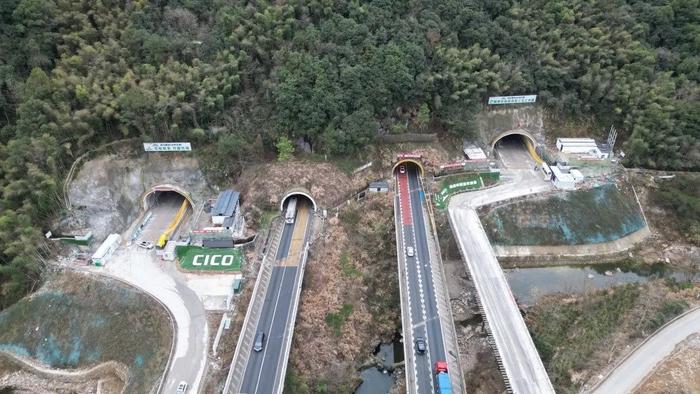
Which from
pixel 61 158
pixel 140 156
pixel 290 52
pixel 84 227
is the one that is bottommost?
pixel 84 227

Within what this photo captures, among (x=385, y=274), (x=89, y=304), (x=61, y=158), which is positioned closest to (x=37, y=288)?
(x=89, y=304)

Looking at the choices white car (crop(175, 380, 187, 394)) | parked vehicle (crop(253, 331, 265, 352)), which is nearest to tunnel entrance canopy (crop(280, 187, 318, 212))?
parked vehicle (crop(253, 331, 265, 352))

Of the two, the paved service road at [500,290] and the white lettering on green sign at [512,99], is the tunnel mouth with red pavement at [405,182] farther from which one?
the white lettering on green sign at [512,99]

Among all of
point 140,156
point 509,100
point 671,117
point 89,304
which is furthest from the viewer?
point 509,100

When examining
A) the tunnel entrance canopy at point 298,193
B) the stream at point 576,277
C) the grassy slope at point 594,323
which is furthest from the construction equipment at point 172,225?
the grassy slope at point 594,323

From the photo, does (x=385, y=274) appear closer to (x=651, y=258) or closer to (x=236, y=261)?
(x=236, y=261)

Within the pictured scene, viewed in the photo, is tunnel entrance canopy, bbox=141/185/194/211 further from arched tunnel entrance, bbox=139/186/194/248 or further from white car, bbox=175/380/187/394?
white car, bbox=175/380/187/394
